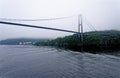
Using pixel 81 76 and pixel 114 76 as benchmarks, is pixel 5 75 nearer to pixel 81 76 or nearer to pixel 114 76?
pixel 81 76

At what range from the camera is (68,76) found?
49.0ft

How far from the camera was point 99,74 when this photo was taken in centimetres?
1523

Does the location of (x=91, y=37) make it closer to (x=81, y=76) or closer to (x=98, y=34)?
(x=98, y=34)

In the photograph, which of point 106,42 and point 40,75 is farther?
point 106,42

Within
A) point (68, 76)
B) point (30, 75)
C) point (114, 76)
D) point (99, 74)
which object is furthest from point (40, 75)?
point (114, 76)

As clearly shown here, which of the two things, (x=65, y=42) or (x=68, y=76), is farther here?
(x=65, y=42)

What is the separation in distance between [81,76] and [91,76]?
790 mm

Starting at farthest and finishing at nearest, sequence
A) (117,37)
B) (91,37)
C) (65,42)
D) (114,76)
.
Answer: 1. (65,42)
2. (91,37)
3. (117,37)
4. (114,76)

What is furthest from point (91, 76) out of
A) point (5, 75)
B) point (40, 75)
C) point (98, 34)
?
point (98, 34)

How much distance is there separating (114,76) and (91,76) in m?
1.72

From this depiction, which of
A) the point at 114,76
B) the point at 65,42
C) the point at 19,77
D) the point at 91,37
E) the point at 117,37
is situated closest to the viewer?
the point at 114,76

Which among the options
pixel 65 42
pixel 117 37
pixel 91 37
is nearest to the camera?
pixel 117 37

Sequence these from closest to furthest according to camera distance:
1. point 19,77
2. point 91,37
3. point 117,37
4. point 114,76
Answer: point 114,76 < point 19,77 < point 117,37 < point 91,37

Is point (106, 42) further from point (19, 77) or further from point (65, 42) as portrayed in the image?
point (19, 77)
